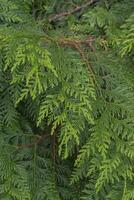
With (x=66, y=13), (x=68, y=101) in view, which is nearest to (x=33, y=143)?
(x=68, y=101)

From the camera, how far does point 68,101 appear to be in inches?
73.7

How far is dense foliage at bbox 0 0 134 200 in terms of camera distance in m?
1.88

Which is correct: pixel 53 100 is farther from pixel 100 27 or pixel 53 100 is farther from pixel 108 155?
pixel 100 27

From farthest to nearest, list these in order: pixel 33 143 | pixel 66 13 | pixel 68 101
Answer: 1. pixel 66 13
2. pixel 33 143
3. pixel 68 101

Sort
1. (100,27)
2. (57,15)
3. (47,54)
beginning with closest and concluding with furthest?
(47,54)
(100,27)
(57,15)

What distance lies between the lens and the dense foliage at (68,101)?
188 centimetres

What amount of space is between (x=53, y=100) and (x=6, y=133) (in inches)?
20.9

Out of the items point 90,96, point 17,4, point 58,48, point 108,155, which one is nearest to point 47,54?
point 58,48

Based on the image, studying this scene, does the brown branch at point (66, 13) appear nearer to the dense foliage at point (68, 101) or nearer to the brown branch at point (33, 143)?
the dense foliage at point (68, 101)

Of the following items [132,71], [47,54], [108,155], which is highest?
[47,54]

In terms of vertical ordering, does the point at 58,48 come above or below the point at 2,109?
above

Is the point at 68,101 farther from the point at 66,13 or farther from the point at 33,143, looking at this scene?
the point at 66,13

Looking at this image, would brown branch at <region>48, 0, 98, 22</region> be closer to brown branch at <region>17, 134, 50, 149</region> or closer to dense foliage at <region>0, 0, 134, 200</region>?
dense foliage at <region>0, 0, 134, 200</region>

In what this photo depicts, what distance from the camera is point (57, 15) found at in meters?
2.57
